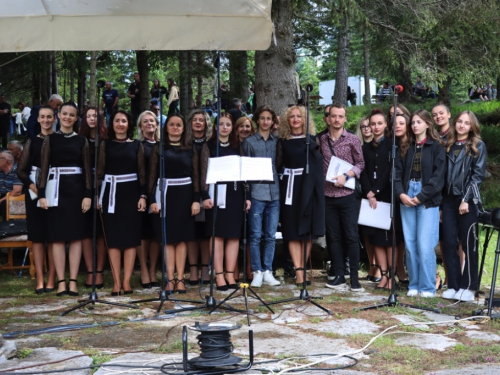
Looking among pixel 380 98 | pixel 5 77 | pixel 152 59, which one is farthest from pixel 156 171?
pixel 380 98

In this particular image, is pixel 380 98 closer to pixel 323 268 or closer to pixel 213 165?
pixel 323 268

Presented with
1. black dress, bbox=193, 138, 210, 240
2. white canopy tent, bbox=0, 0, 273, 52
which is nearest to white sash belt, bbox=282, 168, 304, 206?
black dress, bbox=193, 138, 210, 240

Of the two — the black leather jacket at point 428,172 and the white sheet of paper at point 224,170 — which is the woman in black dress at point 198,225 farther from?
the black leather jacket at point 428,172

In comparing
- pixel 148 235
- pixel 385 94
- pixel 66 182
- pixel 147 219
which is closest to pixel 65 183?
pixel 66 182

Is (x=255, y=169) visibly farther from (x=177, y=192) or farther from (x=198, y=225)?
(x=198, y=225)

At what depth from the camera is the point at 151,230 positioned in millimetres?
8852

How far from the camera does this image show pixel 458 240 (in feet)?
26.6

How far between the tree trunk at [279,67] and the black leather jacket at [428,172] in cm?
299

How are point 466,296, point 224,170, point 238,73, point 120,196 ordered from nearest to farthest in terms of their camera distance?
point 224,170, point 466,296, point 120,196, point 238,73

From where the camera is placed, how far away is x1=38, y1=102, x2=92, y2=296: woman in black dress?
325 inches

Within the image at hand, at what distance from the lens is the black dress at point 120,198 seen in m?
8.40

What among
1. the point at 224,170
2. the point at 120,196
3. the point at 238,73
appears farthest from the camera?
the point at 238,73

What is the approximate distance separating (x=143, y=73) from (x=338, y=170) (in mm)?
11279

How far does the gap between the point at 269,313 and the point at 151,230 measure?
7.13 feet
